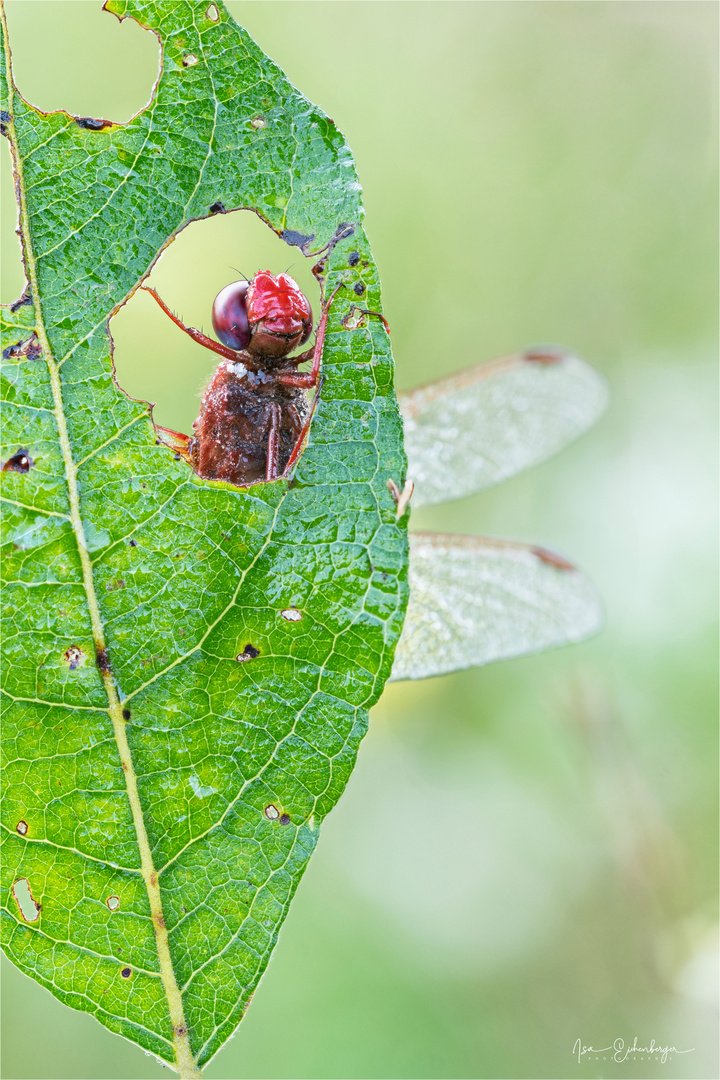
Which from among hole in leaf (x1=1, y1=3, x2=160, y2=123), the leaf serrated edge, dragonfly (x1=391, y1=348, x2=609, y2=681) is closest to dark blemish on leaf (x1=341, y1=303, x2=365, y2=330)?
the leaf serrated edge

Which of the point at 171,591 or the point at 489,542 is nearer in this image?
the point at 171,591

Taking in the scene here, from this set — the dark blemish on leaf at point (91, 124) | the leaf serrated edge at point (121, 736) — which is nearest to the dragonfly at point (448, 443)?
the leaf serrated edge at point (121, 736)

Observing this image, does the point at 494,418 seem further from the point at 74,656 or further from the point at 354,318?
the point at 74,656

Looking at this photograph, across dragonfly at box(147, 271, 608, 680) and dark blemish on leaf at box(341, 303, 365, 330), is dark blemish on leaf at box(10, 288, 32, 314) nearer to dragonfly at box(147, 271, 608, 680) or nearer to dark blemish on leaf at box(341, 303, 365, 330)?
dragonfly at box(147, 271, 608, 680)

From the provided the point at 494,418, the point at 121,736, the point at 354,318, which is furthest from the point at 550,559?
the point at 121,736

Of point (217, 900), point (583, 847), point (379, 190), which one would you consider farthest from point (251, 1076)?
point (379, 190)

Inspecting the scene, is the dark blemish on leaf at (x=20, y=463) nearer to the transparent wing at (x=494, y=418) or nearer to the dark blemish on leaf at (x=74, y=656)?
the dark blemish on leaf at (x=74, y=656)

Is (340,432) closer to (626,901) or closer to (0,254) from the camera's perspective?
(626,901)

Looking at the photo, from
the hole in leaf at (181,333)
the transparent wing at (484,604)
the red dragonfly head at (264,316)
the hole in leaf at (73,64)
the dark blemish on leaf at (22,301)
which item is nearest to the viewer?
the dark blemish on leaf at (22,301)
